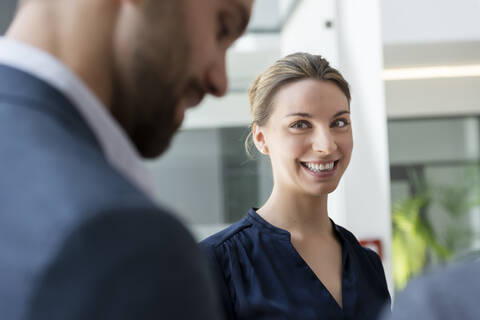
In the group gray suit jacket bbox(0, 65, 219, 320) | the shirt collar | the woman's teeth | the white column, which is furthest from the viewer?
the white column

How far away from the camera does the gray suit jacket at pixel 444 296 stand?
329 mm

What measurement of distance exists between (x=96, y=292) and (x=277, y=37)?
16.9 ft

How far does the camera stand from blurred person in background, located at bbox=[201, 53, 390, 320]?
53.9 inches

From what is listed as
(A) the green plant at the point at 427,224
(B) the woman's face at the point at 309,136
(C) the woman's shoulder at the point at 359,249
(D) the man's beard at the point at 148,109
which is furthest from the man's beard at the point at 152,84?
(A) the green plant at the point at 427,224

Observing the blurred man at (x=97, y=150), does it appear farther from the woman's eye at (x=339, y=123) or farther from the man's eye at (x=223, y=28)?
the woman's eye at (x=339, y=123)

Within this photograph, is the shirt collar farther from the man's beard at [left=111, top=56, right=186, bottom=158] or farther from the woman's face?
the woman's face

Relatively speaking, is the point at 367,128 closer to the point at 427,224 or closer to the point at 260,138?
the point at 260,138

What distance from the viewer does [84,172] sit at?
13.3 inches

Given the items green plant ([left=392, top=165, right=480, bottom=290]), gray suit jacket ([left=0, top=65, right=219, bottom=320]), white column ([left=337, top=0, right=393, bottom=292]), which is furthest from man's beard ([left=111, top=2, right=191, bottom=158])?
green plant ([left=392, top=165, right=480, bottom=290])

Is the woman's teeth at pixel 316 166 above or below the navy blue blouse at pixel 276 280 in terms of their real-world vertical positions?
above

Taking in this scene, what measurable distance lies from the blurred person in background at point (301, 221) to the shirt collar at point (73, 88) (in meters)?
0.94

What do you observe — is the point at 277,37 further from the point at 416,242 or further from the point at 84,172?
the point at 84,172

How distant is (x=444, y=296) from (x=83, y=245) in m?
0.19

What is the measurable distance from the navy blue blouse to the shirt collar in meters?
0.92
